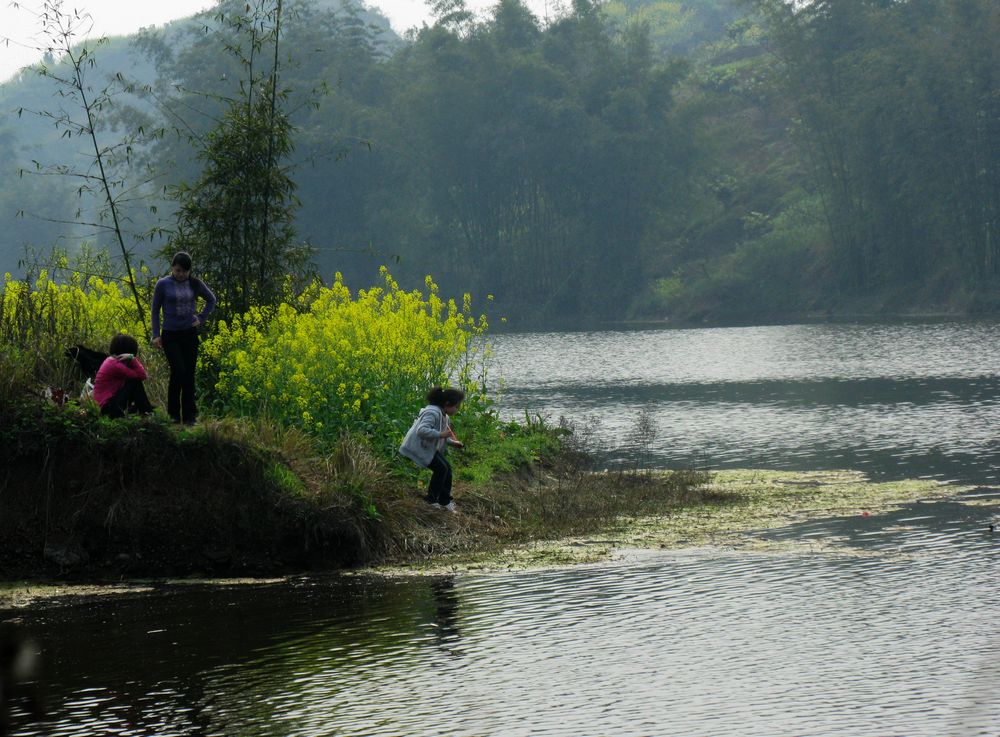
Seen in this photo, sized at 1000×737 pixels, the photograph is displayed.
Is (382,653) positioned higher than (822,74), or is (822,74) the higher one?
(822,74)

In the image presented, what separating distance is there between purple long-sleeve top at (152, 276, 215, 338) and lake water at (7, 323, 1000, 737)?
10.4 feet

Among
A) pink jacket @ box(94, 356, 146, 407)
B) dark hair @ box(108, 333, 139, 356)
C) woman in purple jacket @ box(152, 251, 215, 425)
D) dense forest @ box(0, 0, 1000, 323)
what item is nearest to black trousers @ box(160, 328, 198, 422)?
woman in purple jacket @ box(152, 251, 215, 425)

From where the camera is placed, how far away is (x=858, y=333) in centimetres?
5284

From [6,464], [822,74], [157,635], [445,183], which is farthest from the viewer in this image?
[445,183]

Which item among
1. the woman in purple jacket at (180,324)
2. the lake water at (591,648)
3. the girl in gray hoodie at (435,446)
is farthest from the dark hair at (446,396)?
the lake water at (591,648)

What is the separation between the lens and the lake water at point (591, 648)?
321 inches

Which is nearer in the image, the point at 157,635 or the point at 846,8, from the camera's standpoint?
the point at 157,635

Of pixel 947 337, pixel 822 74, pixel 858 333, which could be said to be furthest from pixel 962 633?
pixel 822 74

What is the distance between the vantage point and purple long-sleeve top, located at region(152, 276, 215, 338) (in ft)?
46.0

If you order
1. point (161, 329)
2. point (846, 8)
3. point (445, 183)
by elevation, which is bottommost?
point (161, 329)

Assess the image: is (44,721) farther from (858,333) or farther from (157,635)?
(858,333)

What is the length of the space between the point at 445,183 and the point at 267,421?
70.1 m

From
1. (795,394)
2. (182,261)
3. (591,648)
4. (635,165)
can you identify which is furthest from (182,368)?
(635,165)

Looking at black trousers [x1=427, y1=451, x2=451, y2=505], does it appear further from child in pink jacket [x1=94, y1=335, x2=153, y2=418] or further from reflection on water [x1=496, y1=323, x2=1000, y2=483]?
reflection on water [x1=496, y1=323, x2=1000, y2=483]
